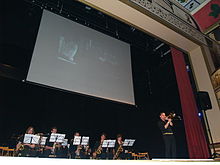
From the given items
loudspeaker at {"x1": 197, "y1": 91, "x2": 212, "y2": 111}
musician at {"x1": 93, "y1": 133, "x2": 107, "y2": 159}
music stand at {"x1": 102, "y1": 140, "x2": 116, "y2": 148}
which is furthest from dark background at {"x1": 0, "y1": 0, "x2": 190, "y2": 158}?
loudspeaker at {"x1": 197, "y1": 91, "x2": 212, "y2": 111}

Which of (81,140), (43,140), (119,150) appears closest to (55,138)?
(43,140)

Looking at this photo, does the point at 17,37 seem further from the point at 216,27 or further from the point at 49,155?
the point at 216,27

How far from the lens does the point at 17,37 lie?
378 cm

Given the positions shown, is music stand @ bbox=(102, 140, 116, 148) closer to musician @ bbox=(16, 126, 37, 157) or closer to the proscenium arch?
musician @ bbox=(16, 126, 37, 157)

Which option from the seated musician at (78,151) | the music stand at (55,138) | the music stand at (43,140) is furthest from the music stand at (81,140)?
the music stand at (43,140)

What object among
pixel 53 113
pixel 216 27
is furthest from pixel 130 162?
pixel 216 27

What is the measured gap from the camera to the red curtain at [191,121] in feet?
10.1

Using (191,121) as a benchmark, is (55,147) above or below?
below

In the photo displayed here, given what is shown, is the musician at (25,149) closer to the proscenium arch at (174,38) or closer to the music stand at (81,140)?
the music stand at (81,140)

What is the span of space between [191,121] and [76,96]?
9.11 ft

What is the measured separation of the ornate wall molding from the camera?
2991 millimetres

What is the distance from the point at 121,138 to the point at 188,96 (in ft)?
6.62

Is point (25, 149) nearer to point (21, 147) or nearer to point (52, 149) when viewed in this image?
point (21, 147)

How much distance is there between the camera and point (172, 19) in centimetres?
340
